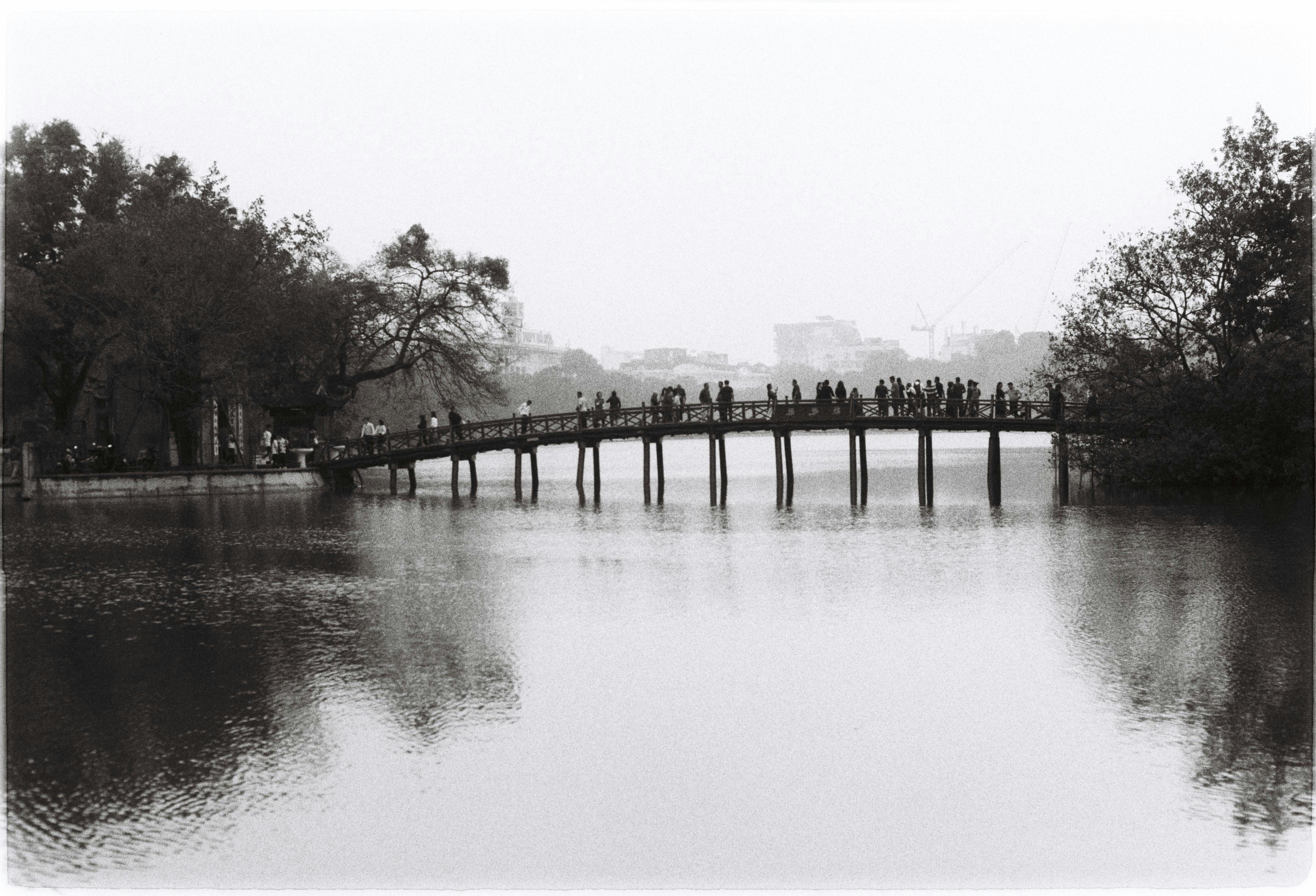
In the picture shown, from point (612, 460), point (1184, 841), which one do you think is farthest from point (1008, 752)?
point (612, 460)

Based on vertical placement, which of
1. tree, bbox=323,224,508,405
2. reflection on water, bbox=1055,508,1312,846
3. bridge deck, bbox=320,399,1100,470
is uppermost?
tree, bbox=323,224,508,405

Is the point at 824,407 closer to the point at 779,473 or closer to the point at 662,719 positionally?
the point at 779,473

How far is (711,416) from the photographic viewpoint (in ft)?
146

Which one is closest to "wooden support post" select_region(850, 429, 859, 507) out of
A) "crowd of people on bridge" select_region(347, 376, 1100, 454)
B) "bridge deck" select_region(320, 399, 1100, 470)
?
"bridge deck" select_region(320, 399, 1100, 470)

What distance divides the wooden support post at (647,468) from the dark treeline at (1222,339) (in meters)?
15.0

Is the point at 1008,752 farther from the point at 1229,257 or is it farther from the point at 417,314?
the point at 417,314

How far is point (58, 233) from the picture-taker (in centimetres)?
4866

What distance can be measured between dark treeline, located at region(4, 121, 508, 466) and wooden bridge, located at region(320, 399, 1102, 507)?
3.71 m

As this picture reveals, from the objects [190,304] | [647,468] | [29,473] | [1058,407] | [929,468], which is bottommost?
[929,468]

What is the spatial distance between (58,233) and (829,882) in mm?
47569

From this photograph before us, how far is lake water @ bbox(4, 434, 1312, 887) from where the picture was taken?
9469mm

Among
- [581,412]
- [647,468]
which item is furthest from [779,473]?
[581,412]

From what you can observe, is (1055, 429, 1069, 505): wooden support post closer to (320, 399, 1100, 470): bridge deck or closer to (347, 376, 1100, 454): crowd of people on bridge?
(320, 399, 1100, 470): bridge deck

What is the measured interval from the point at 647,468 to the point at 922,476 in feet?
31.6
